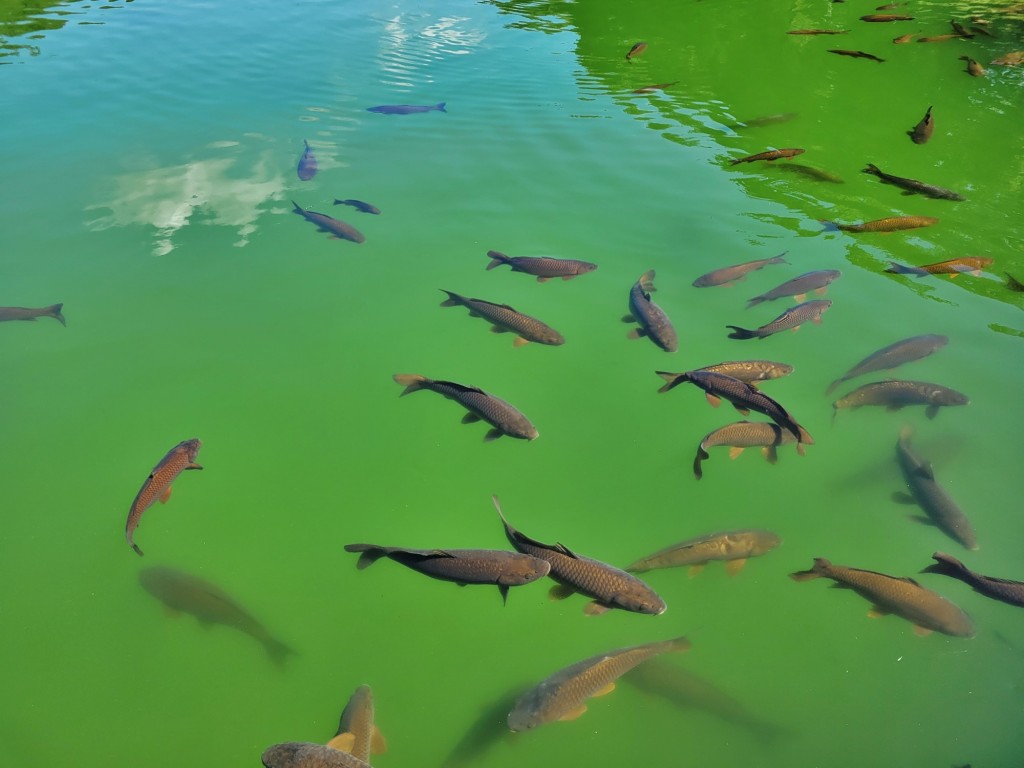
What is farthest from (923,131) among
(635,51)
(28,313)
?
(28,313)

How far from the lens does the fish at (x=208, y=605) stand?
3.98 m

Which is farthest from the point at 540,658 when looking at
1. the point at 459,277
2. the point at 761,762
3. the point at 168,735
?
the point at 459,277

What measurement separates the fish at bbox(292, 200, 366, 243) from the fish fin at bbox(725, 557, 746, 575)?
4.85 metres

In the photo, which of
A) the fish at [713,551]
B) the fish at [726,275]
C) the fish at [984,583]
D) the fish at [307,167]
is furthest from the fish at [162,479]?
the fish at [984,583]

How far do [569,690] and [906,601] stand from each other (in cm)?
200

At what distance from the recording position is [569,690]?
3.40m

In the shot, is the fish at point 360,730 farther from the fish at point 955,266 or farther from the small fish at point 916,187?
the small fish at point 916,187

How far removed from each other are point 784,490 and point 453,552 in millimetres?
2422

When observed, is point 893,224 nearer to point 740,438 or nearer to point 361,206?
point 740,438

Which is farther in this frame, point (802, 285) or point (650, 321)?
point (802, 285)

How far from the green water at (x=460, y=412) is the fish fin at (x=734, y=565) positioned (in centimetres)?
8

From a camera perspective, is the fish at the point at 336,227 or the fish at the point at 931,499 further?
the fish at the point at 336,227

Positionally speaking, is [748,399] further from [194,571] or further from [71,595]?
[71,595]

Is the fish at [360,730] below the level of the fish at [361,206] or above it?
below
